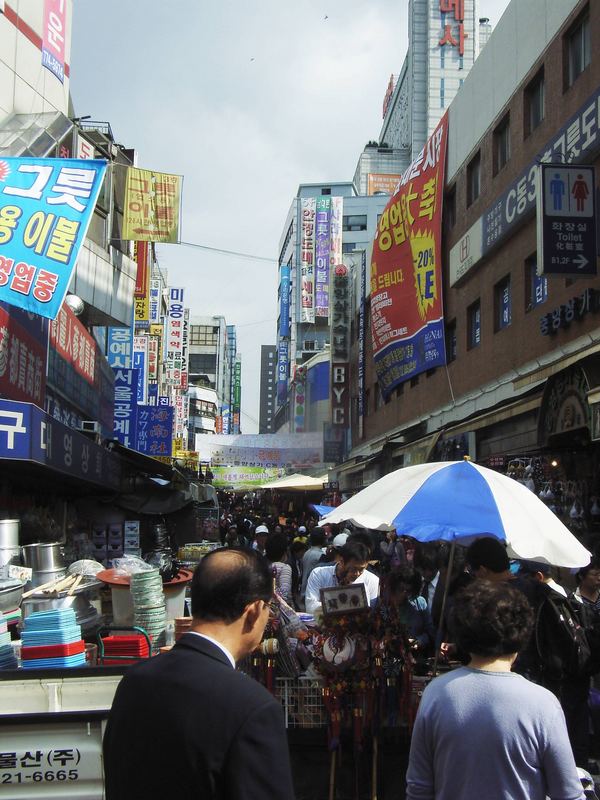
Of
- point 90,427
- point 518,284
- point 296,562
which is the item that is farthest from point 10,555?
point 518,284

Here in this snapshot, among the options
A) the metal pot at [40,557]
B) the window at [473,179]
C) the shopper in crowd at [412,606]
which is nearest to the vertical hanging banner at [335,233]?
the window at [473,179]

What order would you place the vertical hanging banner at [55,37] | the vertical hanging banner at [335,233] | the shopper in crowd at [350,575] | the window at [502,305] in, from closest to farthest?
the shopper in crowd at [350,575]
the window at [502,305]
the vertical hanging banner at [55,37]
the vertical hanging banner at [335,233]

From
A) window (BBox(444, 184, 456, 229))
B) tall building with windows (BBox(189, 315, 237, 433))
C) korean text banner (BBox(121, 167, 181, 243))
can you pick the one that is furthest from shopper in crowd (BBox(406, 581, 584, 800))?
tall building with windows (BBox(189, 315, 237, 433))

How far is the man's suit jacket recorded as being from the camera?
6.55 feet

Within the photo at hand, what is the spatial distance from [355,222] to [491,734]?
281 feet

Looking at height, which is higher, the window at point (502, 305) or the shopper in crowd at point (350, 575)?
the window at point (502, 305)

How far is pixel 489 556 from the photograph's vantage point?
17.4 ft

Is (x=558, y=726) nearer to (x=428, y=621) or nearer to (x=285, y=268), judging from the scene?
(x=428, y=621)

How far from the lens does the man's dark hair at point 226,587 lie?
7.71 feet

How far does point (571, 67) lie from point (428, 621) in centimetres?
1189

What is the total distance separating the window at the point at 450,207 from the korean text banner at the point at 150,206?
7693mm

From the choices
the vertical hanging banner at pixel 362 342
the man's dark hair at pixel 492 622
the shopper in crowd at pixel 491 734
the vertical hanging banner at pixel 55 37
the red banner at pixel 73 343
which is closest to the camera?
the shopper in crowd at pixel 491 734

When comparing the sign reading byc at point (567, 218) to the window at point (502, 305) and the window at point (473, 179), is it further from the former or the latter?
the window at point (473, 179)

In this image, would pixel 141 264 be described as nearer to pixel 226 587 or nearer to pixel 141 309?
pixel 141 309
